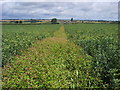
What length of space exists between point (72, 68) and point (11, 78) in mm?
2547

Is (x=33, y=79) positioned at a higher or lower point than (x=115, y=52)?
lower

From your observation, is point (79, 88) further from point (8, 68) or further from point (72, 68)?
point (8, 68)

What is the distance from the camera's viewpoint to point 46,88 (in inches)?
159

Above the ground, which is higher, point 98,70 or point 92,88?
point 98,70

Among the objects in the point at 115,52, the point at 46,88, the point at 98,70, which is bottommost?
the point at 46,88

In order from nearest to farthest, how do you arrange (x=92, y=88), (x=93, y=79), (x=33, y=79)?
1. (x=92, y=88)
2. (x=93, y=79)
3. (x=33, y=79)

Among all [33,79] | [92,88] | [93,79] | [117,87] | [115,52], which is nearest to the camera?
[117,87]

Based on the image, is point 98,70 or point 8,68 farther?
point 8,68

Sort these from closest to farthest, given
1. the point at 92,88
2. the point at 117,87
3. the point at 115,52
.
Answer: the point at 117,87 < the point at 92,88 < the point at 115,52

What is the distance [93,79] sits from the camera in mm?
4340

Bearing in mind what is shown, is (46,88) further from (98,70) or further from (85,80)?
(98,70)

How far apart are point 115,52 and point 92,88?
88.3 inches

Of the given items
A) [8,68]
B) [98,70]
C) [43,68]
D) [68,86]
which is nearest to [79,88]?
[68,86]

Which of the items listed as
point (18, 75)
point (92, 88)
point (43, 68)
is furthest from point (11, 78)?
point (92, 88)
